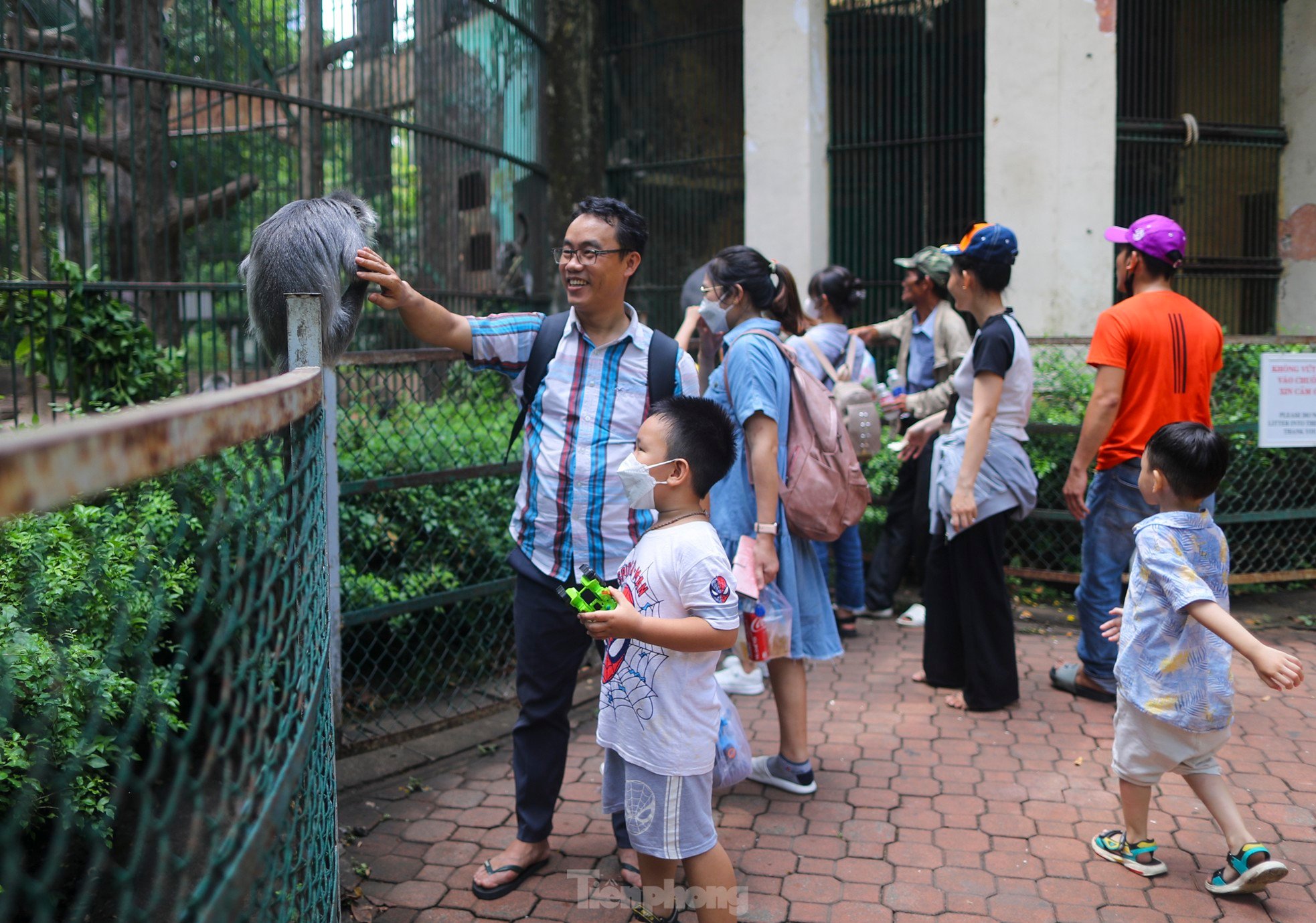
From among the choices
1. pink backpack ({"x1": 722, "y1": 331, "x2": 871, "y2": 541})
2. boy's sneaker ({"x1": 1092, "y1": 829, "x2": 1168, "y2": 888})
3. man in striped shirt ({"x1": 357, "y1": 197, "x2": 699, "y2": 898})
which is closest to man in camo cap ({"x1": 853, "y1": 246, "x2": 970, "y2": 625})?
pink backpack ({"x1": 722, "y1": 331, "x2": 871, "y2": 541})

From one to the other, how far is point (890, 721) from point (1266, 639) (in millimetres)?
2459

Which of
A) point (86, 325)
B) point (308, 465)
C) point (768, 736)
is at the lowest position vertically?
point (768, 736)

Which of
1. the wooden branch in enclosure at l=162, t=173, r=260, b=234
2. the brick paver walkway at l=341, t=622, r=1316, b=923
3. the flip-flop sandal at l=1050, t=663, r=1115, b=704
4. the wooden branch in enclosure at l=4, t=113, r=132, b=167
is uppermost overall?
the wooden branch in enclosure at l=4, t=113, r=132, b=167

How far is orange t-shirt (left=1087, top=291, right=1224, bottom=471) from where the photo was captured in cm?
446

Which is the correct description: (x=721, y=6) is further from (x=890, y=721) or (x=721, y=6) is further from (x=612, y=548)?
(x=612, y=548)

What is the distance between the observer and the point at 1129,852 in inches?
133

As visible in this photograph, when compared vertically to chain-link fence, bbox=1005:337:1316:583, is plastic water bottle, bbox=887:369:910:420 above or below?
above

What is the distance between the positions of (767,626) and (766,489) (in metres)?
0.51

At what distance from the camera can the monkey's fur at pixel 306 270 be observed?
9.29ft

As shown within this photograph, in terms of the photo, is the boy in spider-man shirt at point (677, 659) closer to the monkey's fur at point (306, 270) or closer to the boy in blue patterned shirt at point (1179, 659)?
the monkey's fur at point (306, 270)

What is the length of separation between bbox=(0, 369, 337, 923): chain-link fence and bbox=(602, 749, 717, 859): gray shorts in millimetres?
754

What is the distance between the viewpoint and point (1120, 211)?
856cm

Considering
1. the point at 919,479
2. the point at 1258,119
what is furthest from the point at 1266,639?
the point at 1258,119

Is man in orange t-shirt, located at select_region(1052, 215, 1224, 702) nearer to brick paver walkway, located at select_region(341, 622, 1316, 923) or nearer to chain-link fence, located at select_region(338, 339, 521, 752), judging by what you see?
brick paver walkway, located at select_region(341, 622, 1316, 923)
